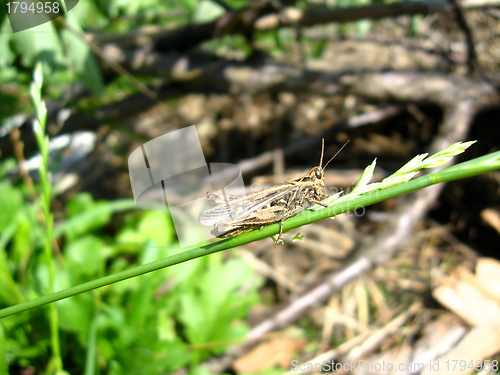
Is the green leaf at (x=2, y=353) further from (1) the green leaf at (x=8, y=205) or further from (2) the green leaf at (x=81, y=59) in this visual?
(1) the green leaf at (x=8, y=205)

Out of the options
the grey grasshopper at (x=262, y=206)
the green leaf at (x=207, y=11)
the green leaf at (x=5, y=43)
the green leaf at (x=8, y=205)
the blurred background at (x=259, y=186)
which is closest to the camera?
the grey grasshopper at (x=262, y=206)

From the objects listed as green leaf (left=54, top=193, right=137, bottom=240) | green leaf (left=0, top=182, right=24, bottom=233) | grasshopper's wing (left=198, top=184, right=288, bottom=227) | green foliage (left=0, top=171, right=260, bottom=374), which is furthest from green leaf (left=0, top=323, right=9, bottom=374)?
green leaf (left=0, top=182, right=24, bottom=233)

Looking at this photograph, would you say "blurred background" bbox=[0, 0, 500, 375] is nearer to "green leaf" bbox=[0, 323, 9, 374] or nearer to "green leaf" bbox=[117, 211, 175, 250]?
"green leaf" bbox=[117, 211, 175, 250]

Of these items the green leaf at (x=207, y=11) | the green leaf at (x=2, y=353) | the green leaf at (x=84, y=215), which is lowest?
the green leaf at (x=84, y=215)

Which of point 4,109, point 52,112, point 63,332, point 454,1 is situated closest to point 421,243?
point 454,1

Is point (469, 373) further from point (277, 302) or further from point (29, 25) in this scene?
point (29, 25)

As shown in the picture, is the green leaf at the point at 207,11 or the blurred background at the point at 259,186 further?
the green leaf at the point at 207,11

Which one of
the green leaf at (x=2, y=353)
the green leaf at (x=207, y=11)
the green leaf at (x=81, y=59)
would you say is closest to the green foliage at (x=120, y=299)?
the green leaf at (x=2, y=353)

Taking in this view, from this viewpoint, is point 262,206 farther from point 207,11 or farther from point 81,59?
point 207,11
